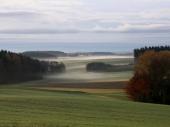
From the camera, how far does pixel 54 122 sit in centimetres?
2017

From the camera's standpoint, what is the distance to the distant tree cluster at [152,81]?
61.2m

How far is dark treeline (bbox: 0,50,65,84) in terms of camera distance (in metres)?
101

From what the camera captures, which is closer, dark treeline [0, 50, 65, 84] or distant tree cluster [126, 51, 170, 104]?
distant tree cluster [126, 51, 170, 104]

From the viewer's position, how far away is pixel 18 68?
105125 millimetres

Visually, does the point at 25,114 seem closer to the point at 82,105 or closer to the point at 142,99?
the point at 82,105

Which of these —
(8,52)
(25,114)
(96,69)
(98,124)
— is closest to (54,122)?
(98,124)

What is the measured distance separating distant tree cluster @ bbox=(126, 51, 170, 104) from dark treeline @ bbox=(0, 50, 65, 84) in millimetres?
39995

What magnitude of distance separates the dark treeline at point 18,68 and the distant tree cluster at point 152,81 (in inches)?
1575

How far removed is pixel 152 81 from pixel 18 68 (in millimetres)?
48131

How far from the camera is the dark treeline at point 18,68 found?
101375 millimetres

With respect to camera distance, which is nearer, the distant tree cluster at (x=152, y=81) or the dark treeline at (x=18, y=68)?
the distant tree cluster at (x=152, y=81)

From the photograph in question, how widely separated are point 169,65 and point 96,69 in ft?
252

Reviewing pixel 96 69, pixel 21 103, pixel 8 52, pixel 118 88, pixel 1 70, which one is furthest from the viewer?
pixel 96 69

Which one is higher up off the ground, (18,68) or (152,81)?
(18,68)
